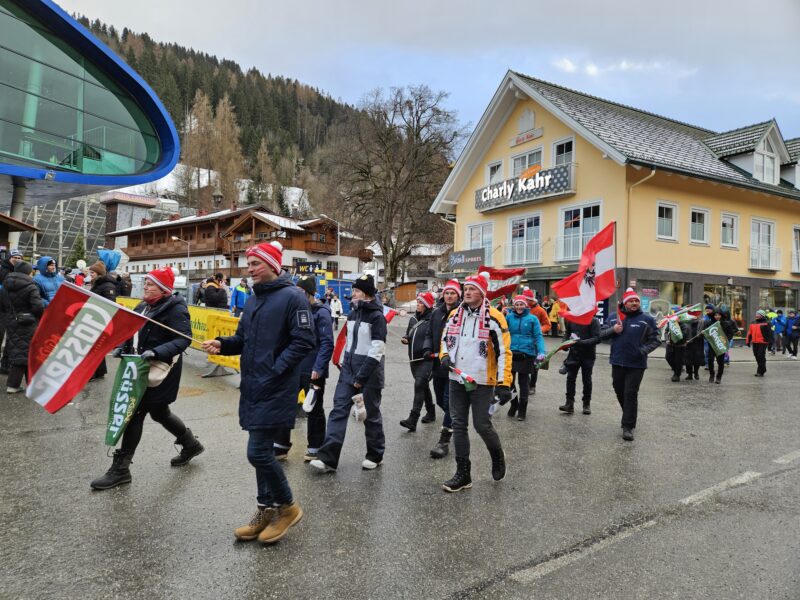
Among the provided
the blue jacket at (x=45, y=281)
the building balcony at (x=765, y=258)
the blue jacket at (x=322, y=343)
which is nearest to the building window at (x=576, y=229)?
the building balcony at (x=765, y=258)

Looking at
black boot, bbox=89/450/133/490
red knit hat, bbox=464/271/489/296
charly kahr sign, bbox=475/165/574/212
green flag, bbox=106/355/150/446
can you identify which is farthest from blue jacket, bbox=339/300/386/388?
charly kahr sign, bbox=475/165/574/212

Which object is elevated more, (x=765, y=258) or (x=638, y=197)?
(x=638, y=197)

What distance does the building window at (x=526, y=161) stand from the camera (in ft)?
85.4

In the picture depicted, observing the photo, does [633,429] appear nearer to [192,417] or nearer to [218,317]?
[192,417]

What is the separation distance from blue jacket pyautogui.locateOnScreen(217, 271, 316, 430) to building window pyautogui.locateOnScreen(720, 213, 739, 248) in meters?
25.7

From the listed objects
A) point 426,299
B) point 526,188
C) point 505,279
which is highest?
point 526,188

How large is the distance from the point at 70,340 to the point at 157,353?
67 cm

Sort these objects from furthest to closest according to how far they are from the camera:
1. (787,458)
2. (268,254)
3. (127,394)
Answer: (787,458)
(127,394)
(268,254)

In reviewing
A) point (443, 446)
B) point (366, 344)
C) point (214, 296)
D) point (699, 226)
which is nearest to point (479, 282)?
point (366, 344)

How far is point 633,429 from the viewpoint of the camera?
270 inches

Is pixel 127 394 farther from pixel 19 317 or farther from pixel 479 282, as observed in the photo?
pixel 19 317

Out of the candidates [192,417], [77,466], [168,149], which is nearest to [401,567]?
[77,466]

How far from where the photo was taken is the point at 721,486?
193 inches

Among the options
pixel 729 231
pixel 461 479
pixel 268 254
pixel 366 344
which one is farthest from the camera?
pixel 729 231
